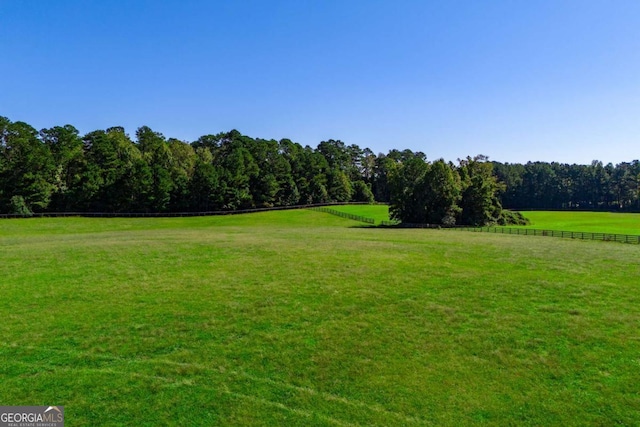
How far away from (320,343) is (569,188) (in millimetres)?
161073

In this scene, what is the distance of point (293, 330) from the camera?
1395 cm

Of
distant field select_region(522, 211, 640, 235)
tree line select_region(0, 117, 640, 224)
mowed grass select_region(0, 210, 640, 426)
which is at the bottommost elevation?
mowed grass select_region(0, 210, 640, 426)

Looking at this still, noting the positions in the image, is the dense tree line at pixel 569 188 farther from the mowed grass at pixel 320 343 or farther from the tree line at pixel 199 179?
the mowed grass at pixel 320 343

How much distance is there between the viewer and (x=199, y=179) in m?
85.1

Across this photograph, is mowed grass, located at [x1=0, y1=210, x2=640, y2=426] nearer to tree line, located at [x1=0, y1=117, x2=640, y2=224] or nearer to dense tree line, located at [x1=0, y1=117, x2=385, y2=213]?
tree line, located at [x1=0, y1=117, x2=640, y2=224]

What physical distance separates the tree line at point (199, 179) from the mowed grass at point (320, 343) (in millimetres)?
42358

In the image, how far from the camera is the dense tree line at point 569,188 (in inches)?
5492

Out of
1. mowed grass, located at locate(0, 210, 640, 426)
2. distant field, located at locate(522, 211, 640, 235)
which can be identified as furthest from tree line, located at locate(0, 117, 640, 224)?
mowed grass, located at locate(0, 210, 640, 426)

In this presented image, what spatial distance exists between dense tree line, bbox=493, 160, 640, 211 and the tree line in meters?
11.6

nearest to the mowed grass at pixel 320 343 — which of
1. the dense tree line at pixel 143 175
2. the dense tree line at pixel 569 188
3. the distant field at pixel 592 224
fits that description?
the distant field at pixel 592 224

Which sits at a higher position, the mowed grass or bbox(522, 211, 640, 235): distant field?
bbox(522, 211, 640, 235): distant field

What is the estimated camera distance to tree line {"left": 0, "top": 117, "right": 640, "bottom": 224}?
66312 millimetres

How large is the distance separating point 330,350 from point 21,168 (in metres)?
80.9

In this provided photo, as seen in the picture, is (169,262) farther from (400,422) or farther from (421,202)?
(421,202)
